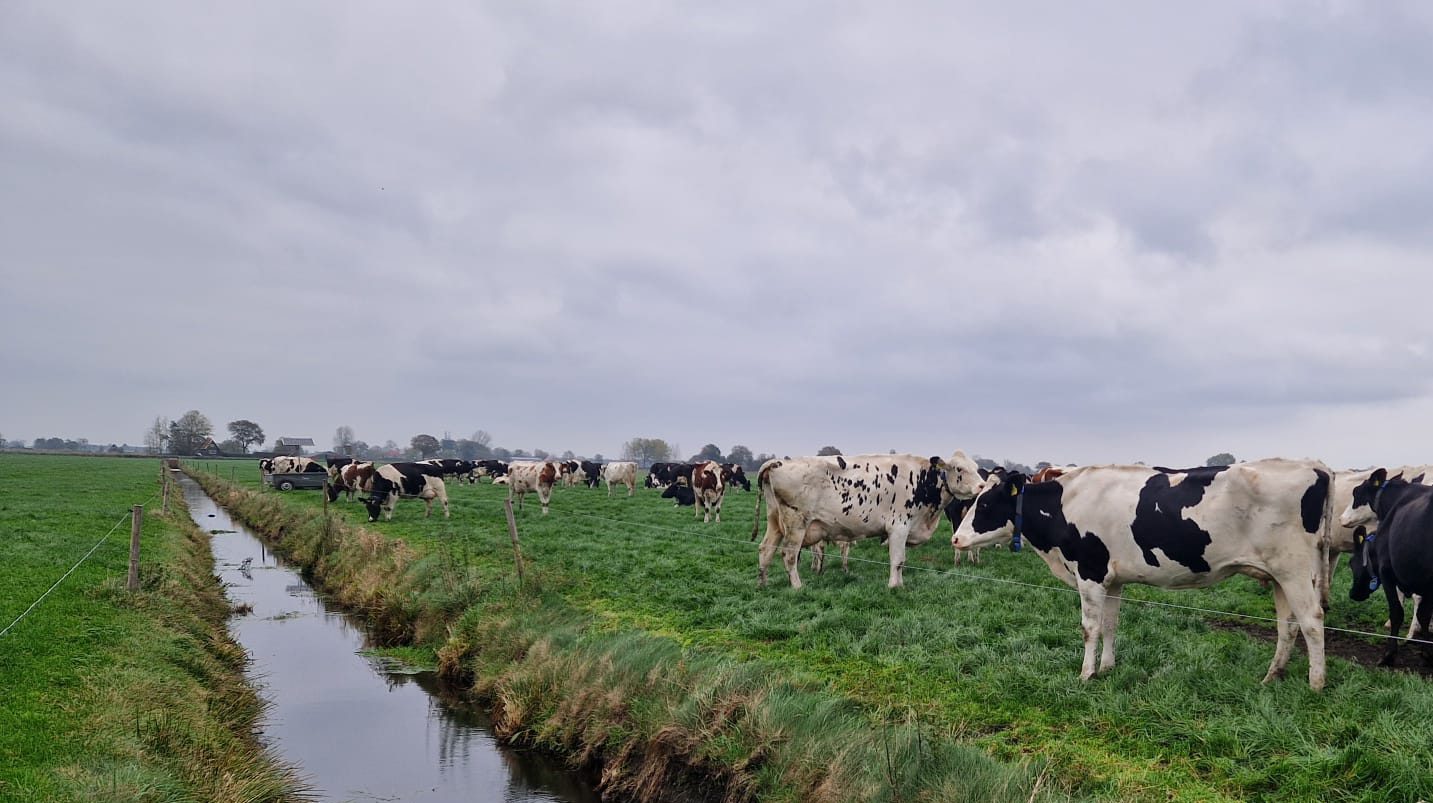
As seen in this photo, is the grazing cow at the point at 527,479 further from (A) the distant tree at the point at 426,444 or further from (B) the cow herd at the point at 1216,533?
(A) the distant tree at the point at 426,444

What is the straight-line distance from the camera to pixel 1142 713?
6.98 meters

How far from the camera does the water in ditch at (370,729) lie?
7949 millimetres

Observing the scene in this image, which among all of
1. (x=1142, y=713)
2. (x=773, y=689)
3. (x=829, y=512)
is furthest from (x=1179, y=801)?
(x=829, y=512)

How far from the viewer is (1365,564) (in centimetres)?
1077

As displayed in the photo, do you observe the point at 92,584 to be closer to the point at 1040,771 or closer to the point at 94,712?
the point at 94,712

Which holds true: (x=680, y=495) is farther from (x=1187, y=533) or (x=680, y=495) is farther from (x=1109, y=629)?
(x=1187, y=533)

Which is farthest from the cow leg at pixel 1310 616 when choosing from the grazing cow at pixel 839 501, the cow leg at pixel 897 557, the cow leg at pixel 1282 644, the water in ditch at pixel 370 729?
the water in ditch at pixel 370 729

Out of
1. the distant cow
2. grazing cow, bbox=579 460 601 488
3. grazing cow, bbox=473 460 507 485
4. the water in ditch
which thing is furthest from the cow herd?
grazing cow, bbox=473 460 507 485

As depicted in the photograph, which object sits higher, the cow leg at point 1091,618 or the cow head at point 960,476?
the cow head at point 960,476

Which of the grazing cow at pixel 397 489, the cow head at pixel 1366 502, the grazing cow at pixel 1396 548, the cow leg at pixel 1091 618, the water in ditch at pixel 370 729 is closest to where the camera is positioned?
the water in ditch at pixel 370 729

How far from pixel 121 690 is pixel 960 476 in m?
12.5

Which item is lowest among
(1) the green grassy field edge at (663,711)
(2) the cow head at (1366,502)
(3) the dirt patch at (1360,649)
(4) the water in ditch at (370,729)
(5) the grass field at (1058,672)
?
(4) the water in ditch at (370,729)

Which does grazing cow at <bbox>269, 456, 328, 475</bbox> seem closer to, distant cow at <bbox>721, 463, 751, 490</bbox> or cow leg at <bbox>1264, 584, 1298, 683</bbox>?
distant cow at <bbox>721, 463, 751, 490</bbox>

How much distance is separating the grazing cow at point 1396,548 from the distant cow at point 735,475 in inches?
1043
